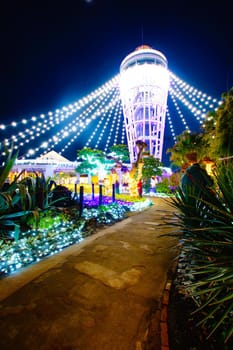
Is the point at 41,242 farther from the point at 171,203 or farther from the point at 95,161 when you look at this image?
the point at 95,161

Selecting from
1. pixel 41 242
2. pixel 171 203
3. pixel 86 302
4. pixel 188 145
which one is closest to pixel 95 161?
pixel 188 145

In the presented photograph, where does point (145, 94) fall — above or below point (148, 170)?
above

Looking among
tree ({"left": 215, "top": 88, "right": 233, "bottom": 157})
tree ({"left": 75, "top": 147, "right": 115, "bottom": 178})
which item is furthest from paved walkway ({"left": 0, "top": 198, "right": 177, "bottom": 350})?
tree ({"left": 75, "top": 147, "right": 115, "bottom": 178})

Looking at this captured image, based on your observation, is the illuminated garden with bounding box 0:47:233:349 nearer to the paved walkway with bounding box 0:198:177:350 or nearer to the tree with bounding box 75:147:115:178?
the paved walkway with bounding box 0:198:177:350

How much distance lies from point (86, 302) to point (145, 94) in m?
32.0

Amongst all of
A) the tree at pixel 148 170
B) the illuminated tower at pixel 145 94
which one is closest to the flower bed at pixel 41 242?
the tree at pixel 148 170

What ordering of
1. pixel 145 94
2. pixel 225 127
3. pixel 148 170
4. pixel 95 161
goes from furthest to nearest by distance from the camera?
pixel 145 94 < pixel 95 161 < pixel 148 170 < pixel 225 127

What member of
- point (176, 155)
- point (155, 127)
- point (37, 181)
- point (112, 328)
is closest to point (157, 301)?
point (112, 328)

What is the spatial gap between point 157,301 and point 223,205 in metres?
1.42

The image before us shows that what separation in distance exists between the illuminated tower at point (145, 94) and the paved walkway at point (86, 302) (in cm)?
2683

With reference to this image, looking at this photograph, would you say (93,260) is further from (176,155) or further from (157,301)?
(176,155)

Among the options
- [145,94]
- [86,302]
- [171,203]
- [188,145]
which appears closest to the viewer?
[86,302]

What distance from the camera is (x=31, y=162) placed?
2964 cm

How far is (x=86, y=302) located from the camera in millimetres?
2113
